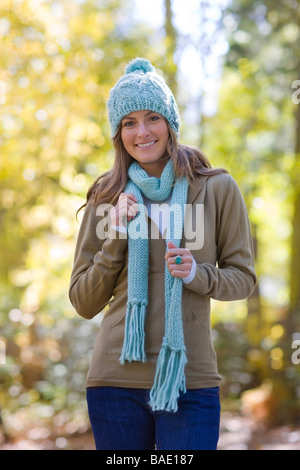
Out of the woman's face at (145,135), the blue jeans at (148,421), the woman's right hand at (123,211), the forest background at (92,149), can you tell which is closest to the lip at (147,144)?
the woman's face at (145,135)

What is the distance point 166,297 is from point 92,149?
399 centimetres

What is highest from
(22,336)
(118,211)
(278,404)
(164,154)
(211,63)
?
(211,63)

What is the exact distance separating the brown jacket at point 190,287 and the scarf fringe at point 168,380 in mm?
54

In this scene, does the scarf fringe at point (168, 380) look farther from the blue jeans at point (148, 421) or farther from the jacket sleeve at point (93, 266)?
the jacket sleeve at point (93, 266)

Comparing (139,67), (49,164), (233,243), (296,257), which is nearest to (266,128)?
(296,257)

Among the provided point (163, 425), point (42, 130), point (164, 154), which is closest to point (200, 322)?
point (163, 425)

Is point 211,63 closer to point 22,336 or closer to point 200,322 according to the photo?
point 22,336

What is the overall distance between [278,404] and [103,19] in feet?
13.6

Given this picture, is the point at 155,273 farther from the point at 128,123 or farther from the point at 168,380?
the point at 128,123

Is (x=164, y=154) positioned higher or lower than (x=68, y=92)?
lower

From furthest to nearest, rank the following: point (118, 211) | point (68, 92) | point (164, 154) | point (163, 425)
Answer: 1. point (68, 92)
2. point (164, 154)
3. point (118, 211)
4. point (163, 425)

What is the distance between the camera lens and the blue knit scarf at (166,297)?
185 cm

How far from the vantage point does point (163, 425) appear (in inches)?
74.3

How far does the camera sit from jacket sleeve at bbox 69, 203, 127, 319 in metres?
2.04
